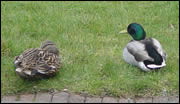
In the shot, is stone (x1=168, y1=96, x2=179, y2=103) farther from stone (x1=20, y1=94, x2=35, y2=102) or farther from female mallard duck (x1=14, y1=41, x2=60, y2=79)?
stone (x1=20, y1=94, x2=35, y2=102)

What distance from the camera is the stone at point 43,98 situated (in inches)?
217

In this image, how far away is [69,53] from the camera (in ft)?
22.1

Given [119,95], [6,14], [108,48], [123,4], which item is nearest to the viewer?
[119,95]

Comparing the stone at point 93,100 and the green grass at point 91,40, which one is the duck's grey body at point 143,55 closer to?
the green grass at point 91,40

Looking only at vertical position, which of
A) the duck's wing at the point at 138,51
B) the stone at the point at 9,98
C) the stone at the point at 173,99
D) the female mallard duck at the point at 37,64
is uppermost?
the duck's wing at the point at 138,51

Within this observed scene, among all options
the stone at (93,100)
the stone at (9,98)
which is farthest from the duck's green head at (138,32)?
the stone at (9,98)

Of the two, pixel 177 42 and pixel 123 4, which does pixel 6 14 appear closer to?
pixel 123 4

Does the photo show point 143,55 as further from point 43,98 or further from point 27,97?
point 27,97

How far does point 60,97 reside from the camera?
5578 mm

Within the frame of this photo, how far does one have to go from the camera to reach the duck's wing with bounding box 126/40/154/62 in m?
6.02

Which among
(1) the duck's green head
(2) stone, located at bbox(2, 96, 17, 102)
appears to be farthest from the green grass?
(1) the duck's green head

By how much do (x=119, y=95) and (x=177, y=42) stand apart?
1.96 m

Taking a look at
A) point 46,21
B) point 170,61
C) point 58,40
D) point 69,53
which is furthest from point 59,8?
point 170,61

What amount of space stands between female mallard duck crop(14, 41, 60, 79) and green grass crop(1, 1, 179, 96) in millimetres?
142
